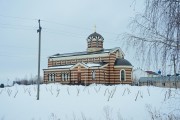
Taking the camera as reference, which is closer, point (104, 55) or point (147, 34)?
point (147, 34)

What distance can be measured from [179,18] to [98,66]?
1506 inches

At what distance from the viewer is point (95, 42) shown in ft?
164

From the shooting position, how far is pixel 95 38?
49.9 m

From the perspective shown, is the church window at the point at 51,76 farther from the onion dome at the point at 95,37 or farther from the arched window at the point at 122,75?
the arched window at the point at 122,75

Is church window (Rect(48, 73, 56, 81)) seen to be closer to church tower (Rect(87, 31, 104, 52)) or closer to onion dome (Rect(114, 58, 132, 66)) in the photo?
church tower (Rect(87, 31, 104, 52))

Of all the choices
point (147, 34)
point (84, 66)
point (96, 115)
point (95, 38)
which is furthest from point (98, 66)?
point (147, 34)

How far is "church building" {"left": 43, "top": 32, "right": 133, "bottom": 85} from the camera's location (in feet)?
144

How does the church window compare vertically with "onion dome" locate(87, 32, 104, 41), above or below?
below

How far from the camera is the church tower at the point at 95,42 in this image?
49897 millimetres

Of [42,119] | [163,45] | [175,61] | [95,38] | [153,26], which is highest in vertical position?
[95,38]

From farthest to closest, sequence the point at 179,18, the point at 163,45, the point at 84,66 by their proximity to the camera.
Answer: the point at 84,66 < the point at 163,45 < the point at 179,18

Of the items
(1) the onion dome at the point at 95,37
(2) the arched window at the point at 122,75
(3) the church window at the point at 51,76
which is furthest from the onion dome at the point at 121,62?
(3) the church window at the point at 51,76

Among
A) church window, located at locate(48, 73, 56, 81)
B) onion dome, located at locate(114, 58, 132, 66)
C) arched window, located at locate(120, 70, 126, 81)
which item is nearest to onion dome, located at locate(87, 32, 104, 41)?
onion dome, located at locate(114, 58, 132, 66)

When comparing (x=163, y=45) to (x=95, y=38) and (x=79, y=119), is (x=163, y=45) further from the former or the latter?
(x=95, y=38)
